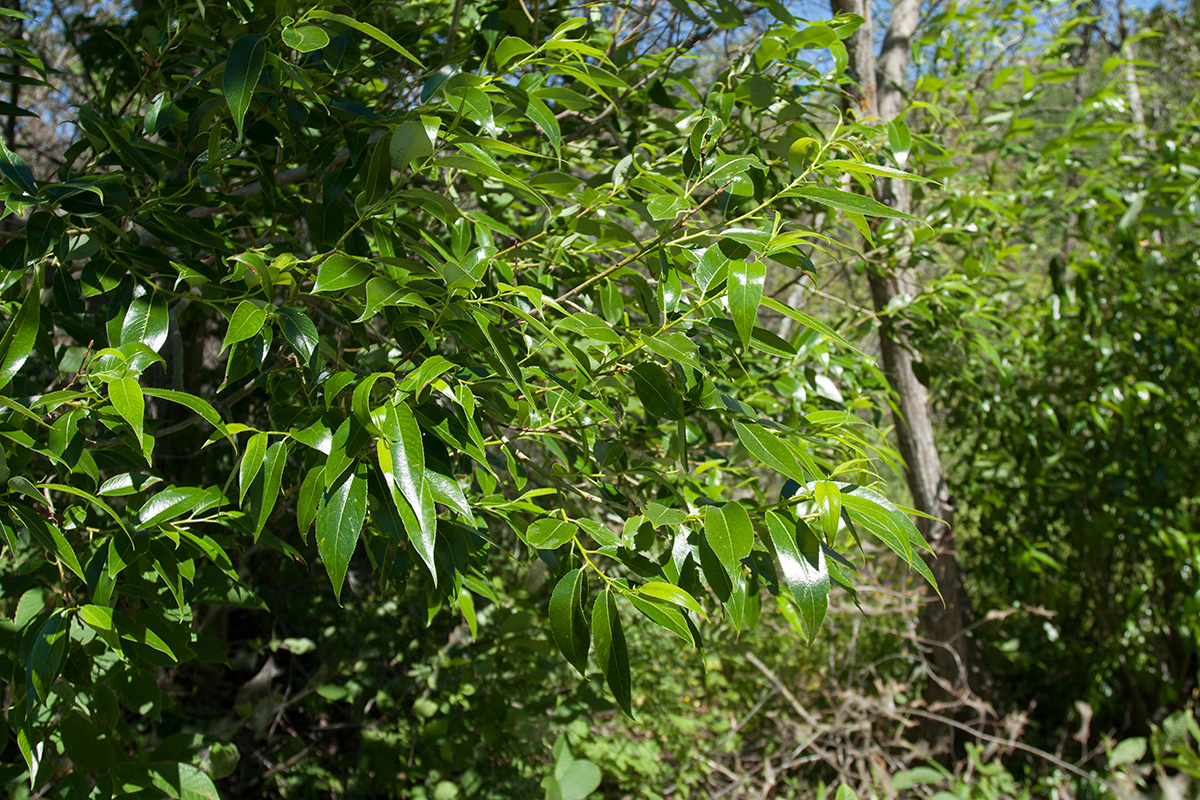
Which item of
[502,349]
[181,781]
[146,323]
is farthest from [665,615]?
[181,781]

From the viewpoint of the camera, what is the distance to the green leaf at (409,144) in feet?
3.50

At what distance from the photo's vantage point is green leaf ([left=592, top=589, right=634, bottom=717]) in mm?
898

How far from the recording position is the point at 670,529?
1.08 meters

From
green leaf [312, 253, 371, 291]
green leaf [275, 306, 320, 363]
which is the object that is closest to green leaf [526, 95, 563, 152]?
green leaf [312, 253, 371, 291]

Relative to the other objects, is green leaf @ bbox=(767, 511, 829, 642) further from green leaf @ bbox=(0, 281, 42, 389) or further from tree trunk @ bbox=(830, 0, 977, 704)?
tree trunk @ bbox=(830, 0, 977, 704)

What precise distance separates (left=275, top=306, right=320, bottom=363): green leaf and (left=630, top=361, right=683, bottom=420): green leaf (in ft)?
1.39

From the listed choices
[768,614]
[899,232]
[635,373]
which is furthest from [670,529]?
[768,614]

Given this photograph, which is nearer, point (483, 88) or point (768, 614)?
point (483, 88)

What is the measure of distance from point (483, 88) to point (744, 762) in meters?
3.54

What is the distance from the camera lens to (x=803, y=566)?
3.10ft

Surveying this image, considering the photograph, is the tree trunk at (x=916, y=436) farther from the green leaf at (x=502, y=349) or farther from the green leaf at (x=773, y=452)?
the green leaf at (x=502, y=349)

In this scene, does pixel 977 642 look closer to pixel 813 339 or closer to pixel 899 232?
pixel 899 232

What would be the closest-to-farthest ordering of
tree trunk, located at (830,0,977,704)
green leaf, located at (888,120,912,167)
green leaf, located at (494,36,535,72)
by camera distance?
green leaf, located at (494,36,535,72) < green leaf, located at (888,120,912,167) < tree trunk, located at (830,0,977,704)

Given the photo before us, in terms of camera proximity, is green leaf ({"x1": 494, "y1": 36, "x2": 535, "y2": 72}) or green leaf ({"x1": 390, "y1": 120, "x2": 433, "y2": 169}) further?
green leaf ({"x1": 494, "y1": 36, "x2": 535, "y2": 72})
